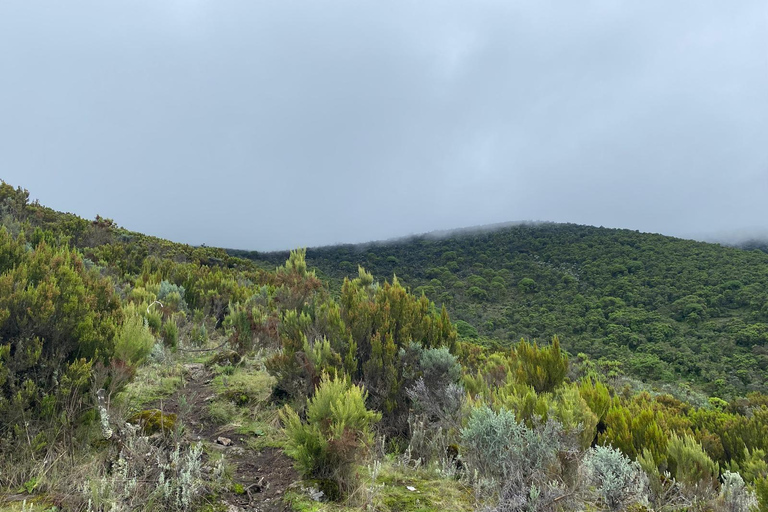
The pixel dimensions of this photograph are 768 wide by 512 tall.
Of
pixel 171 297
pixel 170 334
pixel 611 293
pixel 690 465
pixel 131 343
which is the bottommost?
pixel 611 293

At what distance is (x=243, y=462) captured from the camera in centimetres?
361

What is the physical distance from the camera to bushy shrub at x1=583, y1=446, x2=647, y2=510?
111 inches

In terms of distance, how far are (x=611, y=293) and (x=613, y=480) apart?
3928 cm

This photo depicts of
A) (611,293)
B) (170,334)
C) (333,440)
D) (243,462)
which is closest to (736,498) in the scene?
(333,440)

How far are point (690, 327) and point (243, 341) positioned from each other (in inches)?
1266

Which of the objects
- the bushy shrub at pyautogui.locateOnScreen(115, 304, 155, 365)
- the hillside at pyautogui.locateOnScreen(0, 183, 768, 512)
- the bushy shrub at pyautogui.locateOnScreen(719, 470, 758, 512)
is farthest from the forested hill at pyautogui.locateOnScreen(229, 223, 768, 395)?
the bushy shrub at pyautogui.locateOnScreen(719, 470, 758, 512)

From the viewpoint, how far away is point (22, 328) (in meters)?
3.13

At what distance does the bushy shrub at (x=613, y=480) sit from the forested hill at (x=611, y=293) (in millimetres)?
18696

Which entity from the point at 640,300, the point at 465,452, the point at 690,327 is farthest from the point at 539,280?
the point at 465,452

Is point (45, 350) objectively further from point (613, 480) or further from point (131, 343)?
point (613, 480)

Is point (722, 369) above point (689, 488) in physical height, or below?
below

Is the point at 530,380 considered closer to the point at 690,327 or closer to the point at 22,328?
the point at 22,328

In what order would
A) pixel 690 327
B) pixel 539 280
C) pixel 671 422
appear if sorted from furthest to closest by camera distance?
pixel 539 280 → pixel 690 327 → pixel 671 422

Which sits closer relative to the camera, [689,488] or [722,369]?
[689,488]
